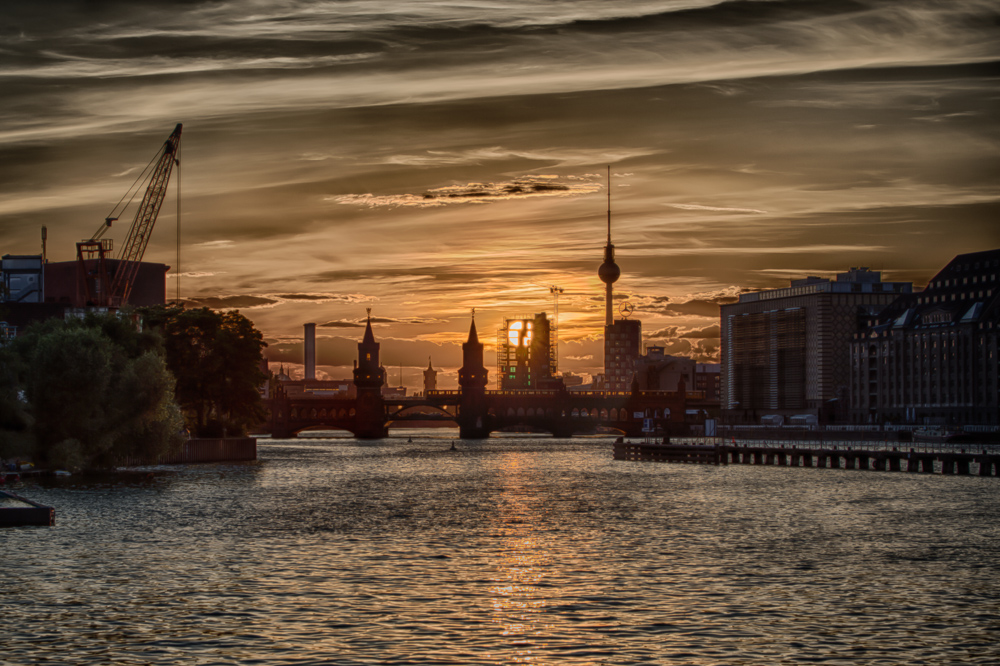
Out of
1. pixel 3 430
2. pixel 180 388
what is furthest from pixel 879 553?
pixel 180 388

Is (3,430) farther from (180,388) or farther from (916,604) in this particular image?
(916,604)

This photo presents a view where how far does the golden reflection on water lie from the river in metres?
0.15

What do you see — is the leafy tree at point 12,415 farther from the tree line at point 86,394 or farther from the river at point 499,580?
the river at point 499,580

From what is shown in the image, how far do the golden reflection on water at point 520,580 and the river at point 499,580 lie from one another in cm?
15

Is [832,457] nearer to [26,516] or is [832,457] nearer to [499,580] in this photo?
[26,516]

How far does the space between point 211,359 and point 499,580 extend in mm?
104140

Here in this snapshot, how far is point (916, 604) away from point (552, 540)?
74.9 ft

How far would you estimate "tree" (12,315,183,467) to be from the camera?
3725 inches

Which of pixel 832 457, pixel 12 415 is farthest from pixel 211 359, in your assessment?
pixel 832 457

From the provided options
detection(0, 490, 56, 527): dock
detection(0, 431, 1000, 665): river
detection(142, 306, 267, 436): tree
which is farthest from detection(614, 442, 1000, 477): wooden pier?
detection(0, 490, 56, 527): dock

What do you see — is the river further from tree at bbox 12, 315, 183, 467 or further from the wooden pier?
the wooden pier

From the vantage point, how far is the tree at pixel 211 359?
5591 inches

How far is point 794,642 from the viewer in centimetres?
3312

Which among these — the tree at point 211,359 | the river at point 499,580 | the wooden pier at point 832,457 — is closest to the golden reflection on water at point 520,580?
the river at point 499,580
